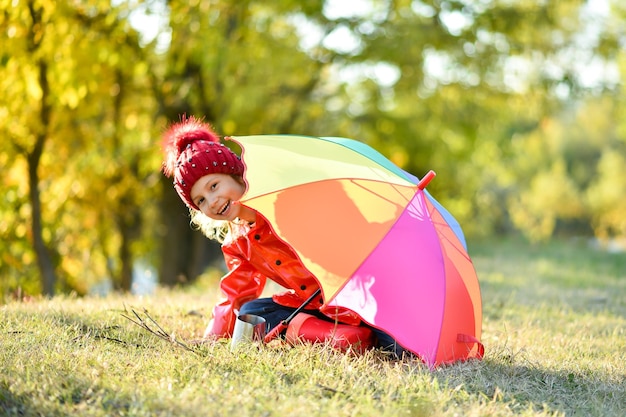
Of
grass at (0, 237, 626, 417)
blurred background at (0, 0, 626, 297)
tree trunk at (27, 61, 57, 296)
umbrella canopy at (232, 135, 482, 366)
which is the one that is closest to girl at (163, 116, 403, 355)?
grass at (0, 237, 626, 417)

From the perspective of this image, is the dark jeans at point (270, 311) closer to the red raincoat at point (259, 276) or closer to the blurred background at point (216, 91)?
the red raincoat at point (259, 276)

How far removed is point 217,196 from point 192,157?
0.69 ft

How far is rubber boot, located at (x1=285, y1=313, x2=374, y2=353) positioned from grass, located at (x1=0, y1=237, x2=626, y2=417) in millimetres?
85

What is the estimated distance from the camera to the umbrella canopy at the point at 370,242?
299 cm

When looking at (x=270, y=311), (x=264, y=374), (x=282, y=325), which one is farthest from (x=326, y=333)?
(x=264, y=374)

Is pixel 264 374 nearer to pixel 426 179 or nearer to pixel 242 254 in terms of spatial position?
pixel 242 254

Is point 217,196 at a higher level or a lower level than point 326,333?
higher

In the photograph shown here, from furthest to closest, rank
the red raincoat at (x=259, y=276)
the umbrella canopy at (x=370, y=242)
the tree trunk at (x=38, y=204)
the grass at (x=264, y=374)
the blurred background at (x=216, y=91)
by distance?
the tree trunk at (x=38, y=204) < the blurred background at (x=216, y=91) < the red raincoat at (x=259, y=276) < the umbrella canopy at (x=370, y=242) < the grass at (x=264, y=374)

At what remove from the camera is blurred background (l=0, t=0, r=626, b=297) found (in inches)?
308

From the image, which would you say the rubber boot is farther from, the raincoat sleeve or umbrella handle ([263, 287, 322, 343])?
the raincoat sleeve

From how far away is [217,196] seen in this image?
11.0 feet

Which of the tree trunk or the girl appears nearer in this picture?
the girl

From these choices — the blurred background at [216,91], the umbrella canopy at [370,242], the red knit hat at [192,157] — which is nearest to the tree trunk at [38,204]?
the blurred background at [216,91]

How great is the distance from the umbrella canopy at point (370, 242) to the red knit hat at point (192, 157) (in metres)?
0.22
